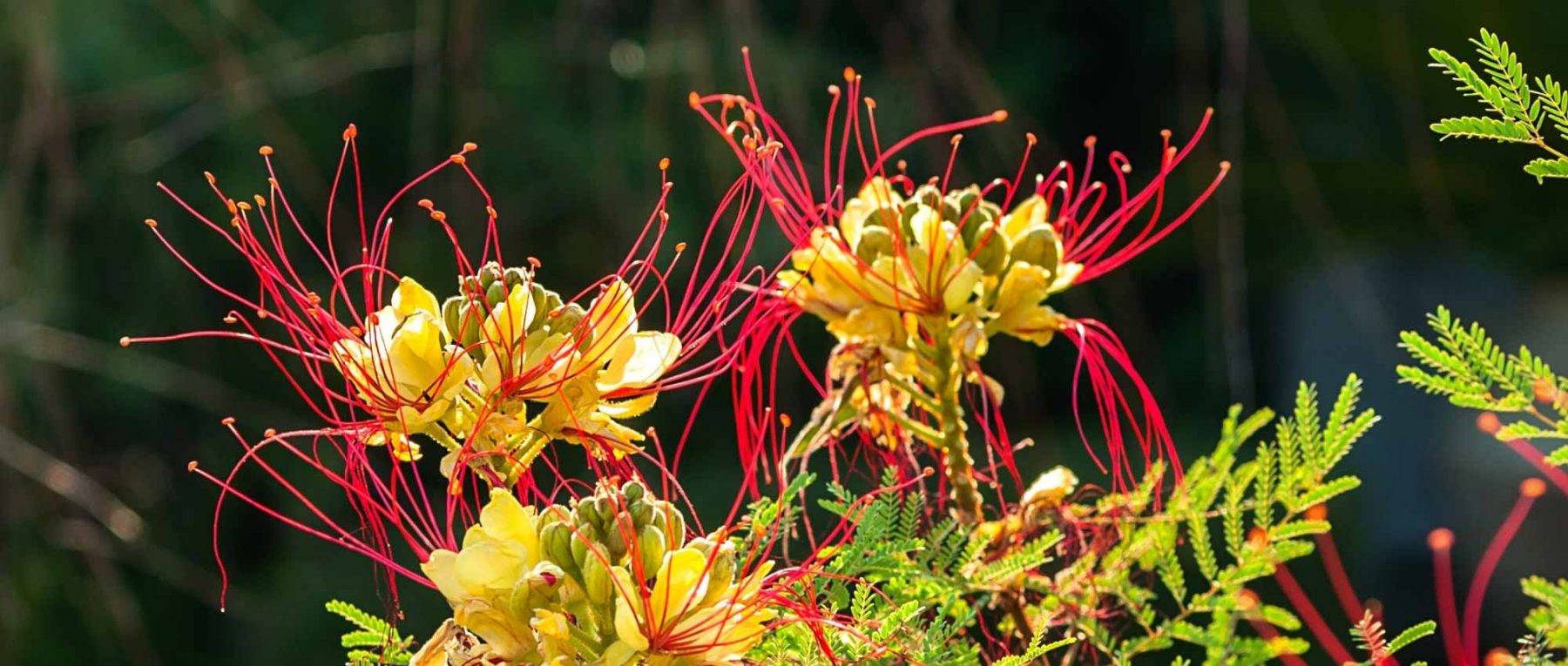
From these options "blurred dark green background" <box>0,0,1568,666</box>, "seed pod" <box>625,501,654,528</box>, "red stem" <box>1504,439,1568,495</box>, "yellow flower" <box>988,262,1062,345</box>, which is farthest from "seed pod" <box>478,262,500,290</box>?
"blurred dark green background" <box>0,0,1568,666</box>

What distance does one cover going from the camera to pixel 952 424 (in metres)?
0.67

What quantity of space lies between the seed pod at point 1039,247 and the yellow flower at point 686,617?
0.23m

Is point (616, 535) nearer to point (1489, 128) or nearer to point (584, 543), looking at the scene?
point (584, 543)

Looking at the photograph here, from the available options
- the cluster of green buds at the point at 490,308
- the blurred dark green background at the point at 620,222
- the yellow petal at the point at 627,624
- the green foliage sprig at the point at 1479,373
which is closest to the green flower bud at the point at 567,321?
the cluster of green buds at the point at 490,308

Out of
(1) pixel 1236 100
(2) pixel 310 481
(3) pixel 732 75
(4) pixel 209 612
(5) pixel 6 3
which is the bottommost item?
(4) pixel 209 612

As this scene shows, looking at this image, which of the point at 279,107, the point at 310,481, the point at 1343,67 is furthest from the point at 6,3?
the point at 1343,67

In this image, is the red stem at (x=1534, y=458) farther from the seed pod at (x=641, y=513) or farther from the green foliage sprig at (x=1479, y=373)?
the seed pod at (x=641, y=513)

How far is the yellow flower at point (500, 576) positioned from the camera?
1.65ft

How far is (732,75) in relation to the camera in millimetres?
1854

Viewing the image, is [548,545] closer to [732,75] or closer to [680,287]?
[732,75]

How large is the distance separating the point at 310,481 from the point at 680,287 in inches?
21.3

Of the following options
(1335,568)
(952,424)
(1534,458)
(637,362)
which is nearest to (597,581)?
(637,362)

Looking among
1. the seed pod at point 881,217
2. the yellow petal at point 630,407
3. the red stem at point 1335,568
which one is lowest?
the red stem at point 1335,568

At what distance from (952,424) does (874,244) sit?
0.24ft
